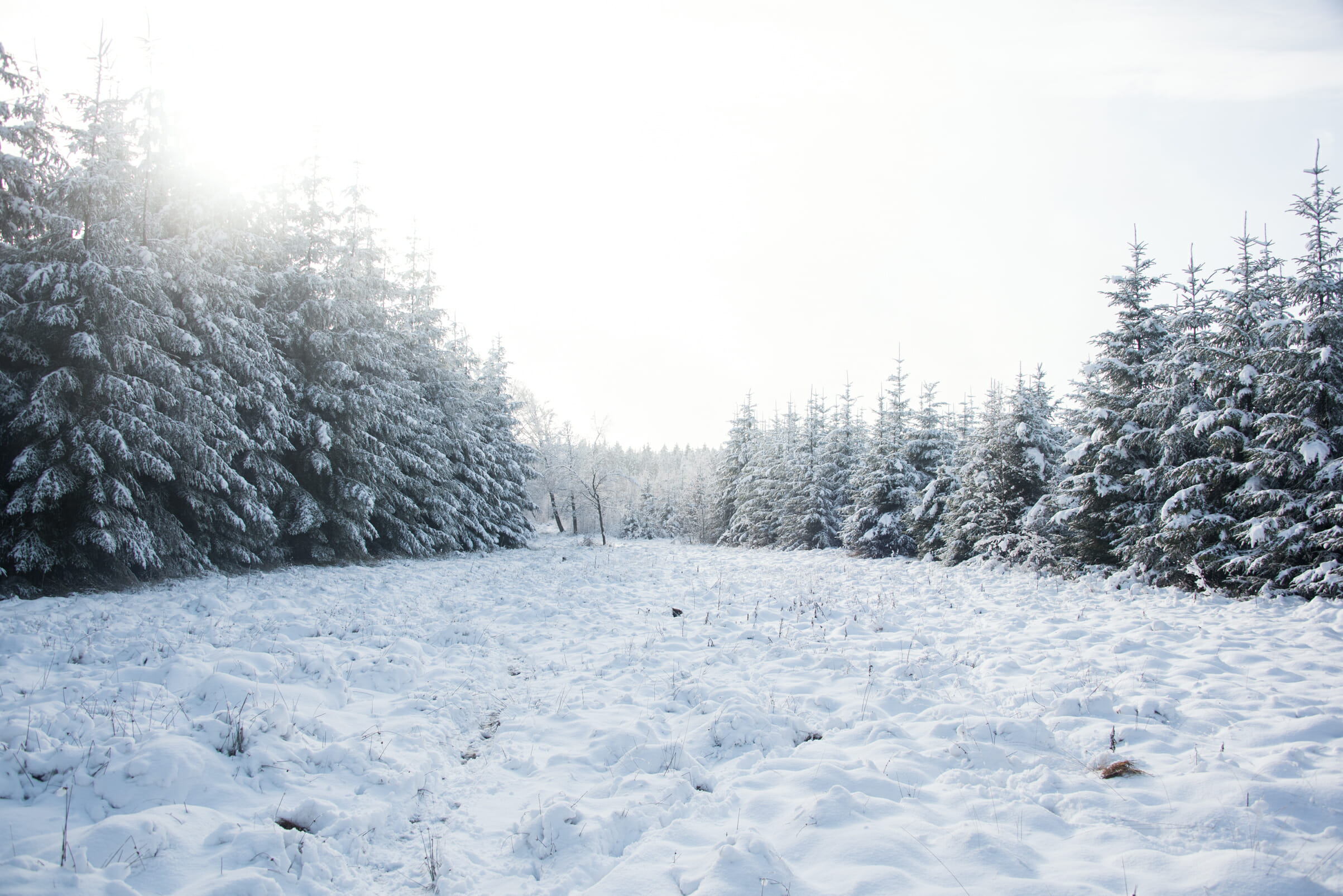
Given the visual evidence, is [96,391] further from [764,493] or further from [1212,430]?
[764,493]

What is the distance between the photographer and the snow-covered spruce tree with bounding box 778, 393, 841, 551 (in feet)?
103

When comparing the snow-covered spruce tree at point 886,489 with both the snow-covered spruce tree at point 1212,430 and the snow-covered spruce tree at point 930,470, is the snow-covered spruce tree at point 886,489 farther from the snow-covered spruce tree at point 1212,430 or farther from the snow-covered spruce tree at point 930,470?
the snow-covered spruce tree at point 1212,430

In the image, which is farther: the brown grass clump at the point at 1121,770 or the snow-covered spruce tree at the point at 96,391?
the snow-covered spruce tree at the point at 96,391

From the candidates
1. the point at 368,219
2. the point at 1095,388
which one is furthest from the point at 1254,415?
the point at 368,219

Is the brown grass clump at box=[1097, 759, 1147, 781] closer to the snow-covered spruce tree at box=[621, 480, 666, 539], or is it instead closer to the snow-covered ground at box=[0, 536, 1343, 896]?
the snow-covered ground at box=[0, 536, 1343, 896]

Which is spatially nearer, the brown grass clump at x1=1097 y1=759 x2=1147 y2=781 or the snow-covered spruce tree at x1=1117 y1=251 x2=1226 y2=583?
the brown grass clump at x1=1097 y1=759 x2=1147 y2=781

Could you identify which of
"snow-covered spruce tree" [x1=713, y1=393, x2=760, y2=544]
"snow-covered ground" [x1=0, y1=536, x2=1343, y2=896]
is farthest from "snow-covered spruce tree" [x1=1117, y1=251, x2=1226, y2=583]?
"snow-covered spruce tree" [x1=713, y1=393, x2=760, y2=544]

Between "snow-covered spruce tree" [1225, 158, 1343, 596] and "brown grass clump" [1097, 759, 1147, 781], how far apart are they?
8895 mm

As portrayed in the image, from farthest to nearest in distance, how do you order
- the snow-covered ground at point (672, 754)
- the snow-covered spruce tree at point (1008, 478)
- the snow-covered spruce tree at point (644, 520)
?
the snow-covered spruce tree at point (644, 520) < the snow-covered spruce tree at point (1008, 478) < the snow-covered ground at point (672, 754)

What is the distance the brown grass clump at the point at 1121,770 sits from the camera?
4.61m

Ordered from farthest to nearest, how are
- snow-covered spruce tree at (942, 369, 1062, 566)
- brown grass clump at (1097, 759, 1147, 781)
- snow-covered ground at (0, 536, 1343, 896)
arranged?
snow-covered spruce tree at (942, 369, 1062, 566), brown grass clump at (1097, 759, 1147, 781), snow-covered ground at (0, 536, 1343, 896)

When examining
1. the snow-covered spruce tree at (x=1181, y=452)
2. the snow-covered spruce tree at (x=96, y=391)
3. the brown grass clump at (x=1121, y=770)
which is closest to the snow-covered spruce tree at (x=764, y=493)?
the snow-covered spruce tree at (x=1181, y=452)

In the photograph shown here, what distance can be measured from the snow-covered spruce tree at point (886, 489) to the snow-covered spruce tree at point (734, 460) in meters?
15.8

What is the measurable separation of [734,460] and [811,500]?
41.7 feet
